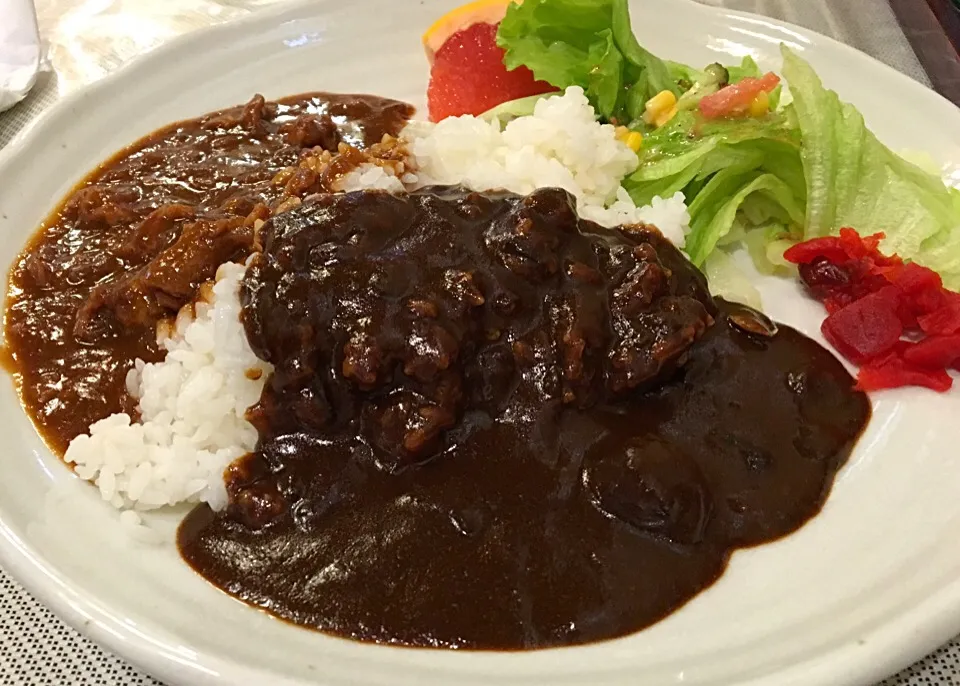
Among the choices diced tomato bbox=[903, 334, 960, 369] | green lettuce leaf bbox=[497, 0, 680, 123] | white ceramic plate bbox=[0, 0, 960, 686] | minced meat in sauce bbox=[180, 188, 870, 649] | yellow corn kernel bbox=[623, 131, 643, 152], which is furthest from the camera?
green lettuce leaf bbox=[497, 0, 680, 123]

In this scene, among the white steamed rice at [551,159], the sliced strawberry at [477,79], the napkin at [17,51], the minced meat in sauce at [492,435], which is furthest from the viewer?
the napkin at [17,51]

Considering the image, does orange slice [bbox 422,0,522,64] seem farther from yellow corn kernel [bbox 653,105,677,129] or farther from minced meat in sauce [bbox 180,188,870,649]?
minced meat in sauce [bbox 180,188,870,649]

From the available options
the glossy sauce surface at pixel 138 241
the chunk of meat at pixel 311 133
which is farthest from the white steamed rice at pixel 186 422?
the chunk of meat at pixel 311 133

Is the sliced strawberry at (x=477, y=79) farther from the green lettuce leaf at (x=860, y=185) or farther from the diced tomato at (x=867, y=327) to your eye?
the diced tomato at (x=867, y=327)

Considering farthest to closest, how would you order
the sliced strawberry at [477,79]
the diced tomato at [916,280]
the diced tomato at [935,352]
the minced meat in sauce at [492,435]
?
the sliced strawberry at [477,79] < the diced tomato at [916,280] < the diced tomato at [935,352] < the minced meat in sauce at [492,435]

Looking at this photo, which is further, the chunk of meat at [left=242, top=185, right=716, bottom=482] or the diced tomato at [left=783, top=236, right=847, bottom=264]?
the diced tomato at [left=783, top=236, right=847, bottom=264]

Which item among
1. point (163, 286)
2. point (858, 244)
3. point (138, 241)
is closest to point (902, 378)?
point (858, 244)

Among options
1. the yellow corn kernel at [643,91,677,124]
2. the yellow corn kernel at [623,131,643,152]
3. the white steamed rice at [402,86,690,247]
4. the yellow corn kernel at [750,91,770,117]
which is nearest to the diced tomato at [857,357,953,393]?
the white steamed rice at [402,86,690,247]
